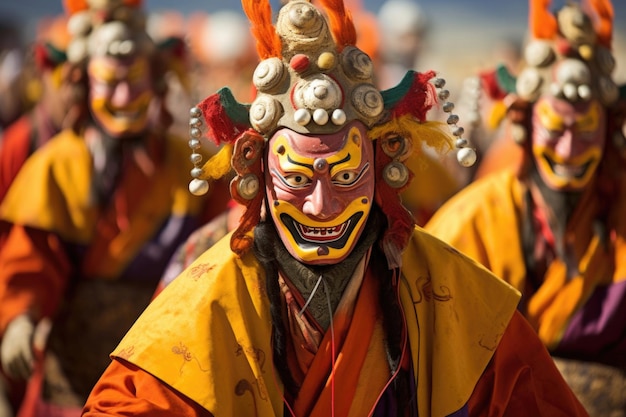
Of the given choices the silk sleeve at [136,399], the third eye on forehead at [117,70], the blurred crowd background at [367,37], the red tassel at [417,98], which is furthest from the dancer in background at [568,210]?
the silk sleeve at [136,399]

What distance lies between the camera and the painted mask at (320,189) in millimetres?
3523

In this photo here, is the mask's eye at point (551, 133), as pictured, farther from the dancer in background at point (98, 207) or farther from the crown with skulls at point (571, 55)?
the dancer in background at point (98, 207)

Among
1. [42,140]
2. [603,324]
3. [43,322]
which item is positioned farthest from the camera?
[42,140]

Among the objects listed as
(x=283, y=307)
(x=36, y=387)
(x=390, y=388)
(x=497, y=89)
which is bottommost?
(x=36, y=387)

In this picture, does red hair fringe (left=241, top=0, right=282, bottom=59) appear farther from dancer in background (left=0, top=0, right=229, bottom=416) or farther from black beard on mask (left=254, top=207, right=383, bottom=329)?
dancer in background (left=0, top=0, right=229, bottom=416)

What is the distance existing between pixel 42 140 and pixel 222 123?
11.0ft

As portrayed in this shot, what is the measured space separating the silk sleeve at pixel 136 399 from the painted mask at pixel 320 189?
0.50 m

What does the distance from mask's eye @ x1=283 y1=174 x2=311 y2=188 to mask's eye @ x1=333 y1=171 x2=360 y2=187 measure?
73mm

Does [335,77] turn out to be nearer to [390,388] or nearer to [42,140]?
[390,388]

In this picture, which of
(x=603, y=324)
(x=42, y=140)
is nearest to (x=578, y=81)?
(x=603, y=324)

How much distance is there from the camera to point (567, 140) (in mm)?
4840

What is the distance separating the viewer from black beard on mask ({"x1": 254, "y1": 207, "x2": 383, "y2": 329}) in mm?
3588

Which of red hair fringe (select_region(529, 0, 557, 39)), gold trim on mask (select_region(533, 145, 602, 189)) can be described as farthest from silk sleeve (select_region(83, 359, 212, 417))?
red hair fringe (select_region(529, 0, 557, 39))

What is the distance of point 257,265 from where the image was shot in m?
3.61
